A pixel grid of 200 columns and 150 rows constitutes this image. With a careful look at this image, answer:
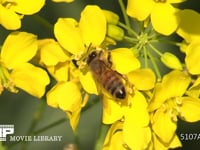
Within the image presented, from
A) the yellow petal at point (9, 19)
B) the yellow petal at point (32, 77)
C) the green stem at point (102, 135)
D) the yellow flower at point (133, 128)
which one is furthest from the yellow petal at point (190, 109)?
the yellow petal at point (9, 19)

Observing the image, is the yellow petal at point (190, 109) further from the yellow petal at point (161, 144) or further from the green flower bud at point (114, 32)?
the green flower bud at point (114, 32)

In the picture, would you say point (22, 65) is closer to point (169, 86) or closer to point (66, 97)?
point (66, 97)

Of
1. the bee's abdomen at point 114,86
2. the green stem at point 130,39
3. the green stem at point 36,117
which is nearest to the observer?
the bee's abdomen at point 114,86

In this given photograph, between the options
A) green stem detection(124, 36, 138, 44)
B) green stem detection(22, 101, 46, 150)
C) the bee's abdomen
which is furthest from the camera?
green stem detection(22, 101, 46, 150)

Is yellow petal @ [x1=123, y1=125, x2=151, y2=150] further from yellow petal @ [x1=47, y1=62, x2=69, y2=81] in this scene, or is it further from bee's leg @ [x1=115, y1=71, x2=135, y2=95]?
yellow petal @ [x1=47, y1=62, x2=69, y2=81]

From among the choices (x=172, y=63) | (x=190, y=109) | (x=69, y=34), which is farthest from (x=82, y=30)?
(x=190, y=109)

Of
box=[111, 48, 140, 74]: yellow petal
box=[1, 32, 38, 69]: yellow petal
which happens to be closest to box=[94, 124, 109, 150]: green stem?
box=[111, 48, 140, 74]: yellow petal

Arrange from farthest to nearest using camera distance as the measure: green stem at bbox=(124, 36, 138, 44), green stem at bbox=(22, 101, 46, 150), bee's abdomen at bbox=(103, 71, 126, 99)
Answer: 1. green stem at bbox=(22, 101, 46, 150)
2. green stem at bbox=(124, 36, 138, 44)
3. bee's abdomen at bbox=(103, 71, 126, 99)
